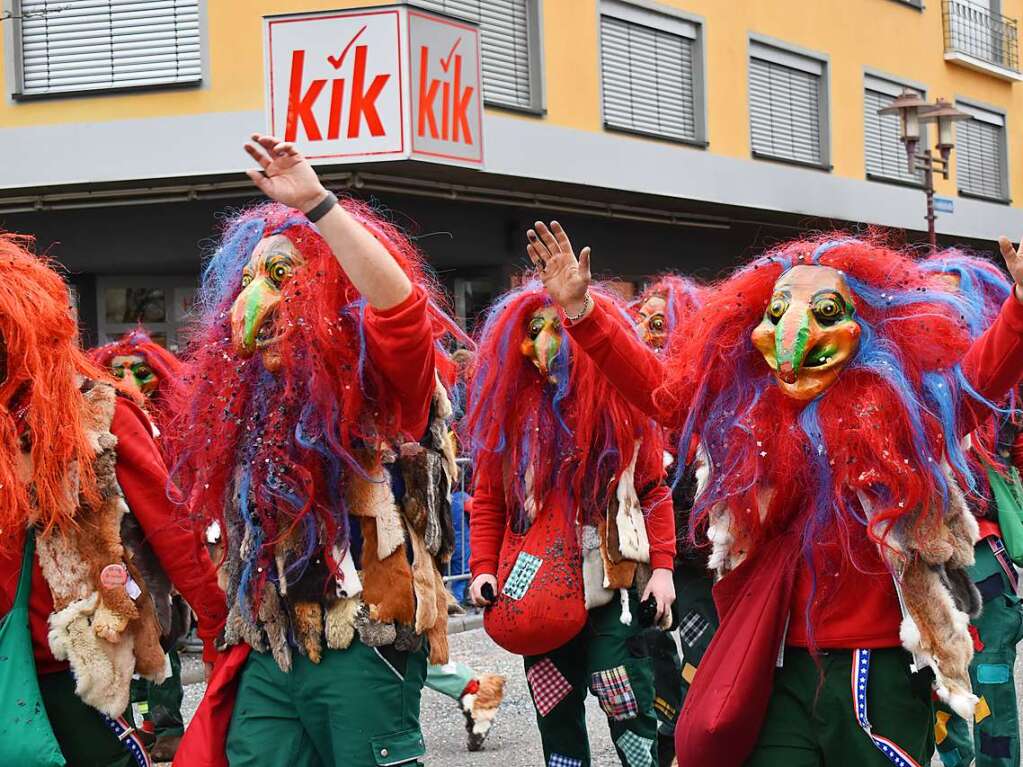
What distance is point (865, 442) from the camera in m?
3.56

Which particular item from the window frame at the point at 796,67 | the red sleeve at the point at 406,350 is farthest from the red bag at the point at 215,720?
the window frame at the point at 796,67

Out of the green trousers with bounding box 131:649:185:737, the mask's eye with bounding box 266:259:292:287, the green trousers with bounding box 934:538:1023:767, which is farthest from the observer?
the green trousers with bounding box 131:649:185:737

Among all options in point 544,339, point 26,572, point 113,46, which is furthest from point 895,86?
point 26,572

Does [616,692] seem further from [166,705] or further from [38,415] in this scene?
[166,705]

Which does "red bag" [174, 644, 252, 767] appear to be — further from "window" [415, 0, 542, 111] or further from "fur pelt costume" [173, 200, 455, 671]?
"window" [415, 0, 542, 111]

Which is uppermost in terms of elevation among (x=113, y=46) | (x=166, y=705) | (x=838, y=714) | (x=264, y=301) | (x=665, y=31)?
(x=665, y=31)

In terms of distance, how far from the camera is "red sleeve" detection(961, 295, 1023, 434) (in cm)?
A: 349

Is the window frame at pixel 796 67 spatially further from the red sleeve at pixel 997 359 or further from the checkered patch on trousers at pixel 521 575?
the red sleeve at pixel 997 359

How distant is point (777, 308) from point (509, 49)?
12.0 m

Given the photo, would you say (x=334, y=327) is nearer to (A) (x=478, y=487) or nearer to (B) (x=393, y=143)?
(A) (x=478, y=487)

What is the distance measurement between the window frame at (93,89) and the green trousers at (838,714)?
11383 millimetres

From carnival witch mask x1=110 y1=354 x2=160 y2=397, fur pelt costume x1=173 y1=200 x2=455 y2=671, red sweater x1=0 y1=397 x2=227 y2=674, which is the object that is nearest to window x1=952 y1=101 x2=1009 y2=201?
carnival witch mask x1=110 y1=354 x2=160 y2=397

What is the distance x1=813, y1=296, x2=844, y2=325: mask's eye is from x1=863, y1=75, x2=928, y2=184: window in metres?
17.7

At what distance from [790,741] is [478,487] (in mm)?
1945
